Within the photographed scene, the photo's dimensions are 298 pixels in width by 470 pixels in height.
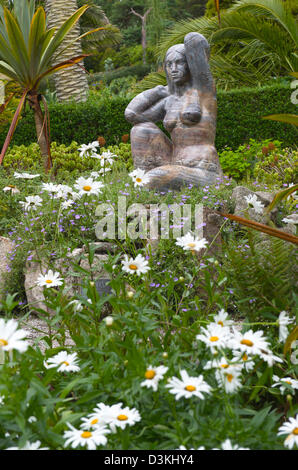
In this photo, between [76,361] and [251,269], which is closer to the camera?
[76,361]

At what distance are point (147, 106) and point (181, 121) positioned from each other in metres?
0.44

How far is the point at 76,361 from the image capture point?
4.86 feet

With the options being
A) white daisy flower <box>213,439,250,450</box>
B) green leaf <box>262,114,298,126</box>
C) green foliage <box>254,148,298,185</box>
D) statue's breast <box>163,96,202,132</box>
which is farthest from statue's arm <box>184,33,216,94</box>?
white daisy flower <box>213,439,250,450</box>

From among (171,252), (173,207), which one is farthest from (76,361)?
(173,207)

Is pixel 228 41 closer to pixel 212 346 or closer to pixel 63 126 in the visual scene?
pixel 63 126

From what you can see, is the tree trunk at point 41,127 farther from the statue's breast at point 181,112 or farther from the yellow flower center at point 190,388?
the yellow flower center at point 190,388

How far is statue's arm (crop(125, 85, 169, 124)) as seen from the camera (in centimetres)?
488

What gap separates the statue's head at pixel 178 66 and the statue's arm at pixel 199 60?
7 cm

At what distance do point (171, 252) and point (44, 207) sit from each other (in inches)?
50.4

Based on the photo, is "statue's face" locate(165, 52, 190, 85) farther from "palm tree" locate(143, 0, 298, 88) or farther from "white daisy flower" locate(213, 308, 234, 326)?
"palm tree" locate(143, 0, 298, 88)

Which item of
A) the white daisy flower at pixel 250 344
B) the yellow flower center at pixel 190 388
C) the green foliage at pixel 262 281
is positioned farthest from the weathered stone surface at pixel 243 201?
the yellow flower center at pixel 190 388

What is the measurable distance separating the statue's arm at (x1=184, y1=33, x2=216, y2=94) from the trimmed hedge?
13.8 feet

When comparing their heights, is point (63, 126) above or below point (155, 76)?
below

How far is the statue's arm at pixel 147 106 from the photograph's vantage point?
488 cm
